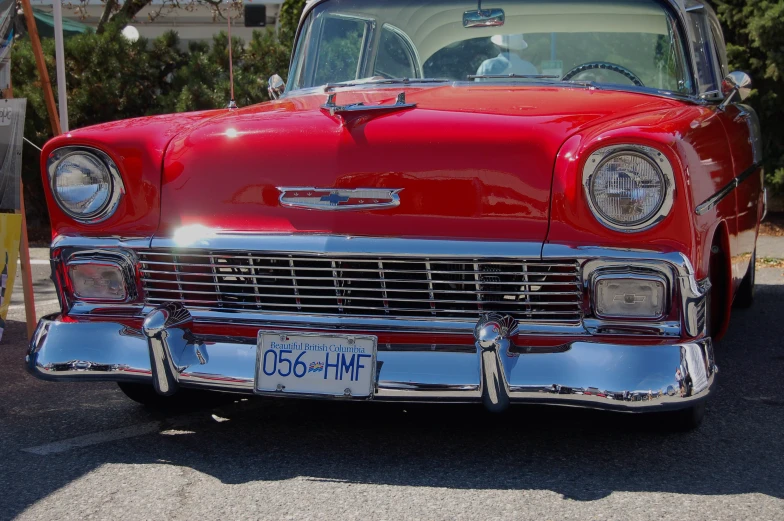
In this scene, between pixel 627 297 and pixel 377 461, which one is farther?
pixel 377 461

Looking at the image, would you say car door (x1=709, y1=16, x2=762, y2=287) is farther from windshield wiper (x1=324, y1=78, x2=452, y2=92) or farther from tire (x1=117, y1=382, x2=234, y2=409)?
tire (x1=117, y1=382, x2=234, y2=409)

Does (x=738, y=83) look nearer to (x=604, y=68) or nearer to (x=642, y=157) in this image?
(x=604, y=68)

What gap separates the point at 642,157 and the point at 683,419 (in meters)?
0.91

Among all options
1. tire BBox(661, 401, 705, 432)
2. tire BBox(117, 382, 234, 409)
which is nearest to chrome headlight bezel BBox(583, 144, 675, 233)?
tire BBox(661, 401, 705, 432)

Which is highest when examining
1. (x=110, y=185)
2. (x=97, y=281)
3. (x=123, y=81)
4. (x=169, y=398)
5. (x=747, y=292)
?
(x=110, y=185)

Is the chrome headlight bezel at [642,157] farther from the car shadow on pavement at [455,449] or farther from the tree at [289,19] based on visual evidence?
the tree at [289,19]

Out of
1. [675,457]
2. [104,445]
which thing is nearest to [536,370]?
[675,457]

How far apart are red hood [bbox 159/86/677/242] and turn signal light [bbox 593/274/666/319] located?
0.22 metres

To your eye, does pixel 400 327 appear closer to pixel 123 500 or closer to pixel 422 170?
pixel 422 170

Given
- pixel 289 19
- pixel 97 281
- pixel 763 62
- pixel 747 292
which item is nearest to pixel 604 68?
pixel 97 281

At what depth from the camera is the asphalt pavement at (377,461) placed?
2586 millimetres

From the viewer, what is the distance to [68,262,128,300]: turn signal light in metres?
3.11

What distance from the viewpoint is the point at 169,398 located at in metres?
3.54

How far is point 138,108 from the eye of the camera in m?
9.33
